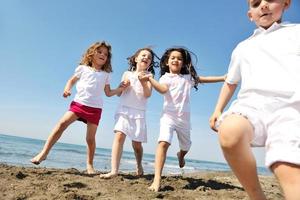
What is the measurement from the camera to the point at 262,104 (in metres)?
2.64

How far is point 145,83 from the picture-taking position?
6152 millimetres

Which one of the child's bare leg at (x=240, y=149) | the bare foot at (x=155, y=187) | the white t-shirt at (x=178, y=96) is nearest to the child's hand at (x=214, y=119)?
the child's bare leg at (x=240, y=149)

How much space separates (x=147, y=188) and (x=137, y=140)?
130 cm

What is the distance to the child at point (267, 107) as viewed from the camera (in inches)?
92.3

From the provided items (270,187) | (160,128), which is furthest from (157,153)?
(270,187)

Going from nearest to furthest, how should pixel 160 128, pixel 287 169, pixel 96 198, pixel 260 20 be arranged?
pixel 287 169 < pixel 260 20 < pixel 96 198 < pixel 160 128

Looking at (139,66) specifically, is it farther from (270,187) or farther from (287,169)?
(287,169)

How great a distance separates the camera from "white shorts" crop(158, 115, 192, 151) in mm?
5455

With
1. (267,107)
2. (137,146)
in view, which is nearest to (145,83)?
(137,146)

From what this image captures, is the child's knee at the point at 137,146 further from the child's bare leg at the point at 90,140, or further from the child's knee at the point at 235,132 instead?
the child's knee at the point at 235,132

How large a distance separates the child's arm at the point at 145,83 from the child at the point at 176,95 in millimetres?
68

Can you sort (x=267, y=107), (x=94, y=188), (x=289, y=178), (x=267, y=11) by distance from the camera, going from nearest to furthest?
1. (x=289, y=178)
2. (x=267, y=107)
3. (x=267, y=11)
4. (x=94, y=188)

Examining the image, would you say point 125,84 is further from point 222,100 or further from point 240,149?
point 240,149

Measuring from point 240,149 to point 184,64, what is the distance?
12.8 feet
